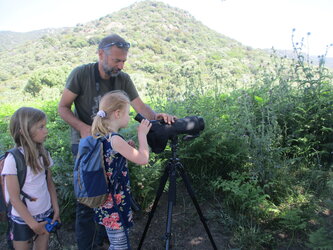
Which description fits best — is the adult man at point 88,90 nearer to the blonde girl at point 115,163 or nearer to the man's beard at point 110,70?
the man's beard at point 110,70

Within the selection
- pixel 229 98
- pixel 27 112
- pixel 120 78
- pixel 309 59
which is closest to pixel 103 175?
pixel 27 112

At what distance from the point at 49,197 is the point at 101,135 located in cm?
76

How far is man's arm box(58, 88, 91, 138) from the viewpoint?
2.42m

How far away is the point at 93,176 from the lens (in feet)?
6.31

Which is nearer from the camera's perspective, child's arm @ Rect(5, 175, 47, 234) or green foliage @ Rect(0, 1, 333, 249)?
child's arm @ Rect(5, 175, 47, 234)

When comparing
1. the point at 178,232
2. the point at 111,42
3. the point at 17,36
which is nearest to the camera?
the point at 111,42

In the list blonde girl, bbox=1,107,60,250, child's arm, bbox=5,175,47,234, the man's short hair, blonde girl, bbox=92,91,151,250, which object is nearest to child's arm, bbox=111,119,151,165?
blonde girl, bbox=92,91,151,250

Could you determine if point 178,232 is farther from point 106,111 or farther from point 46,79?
point 46,79

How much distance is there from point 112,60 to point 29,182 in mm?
1270

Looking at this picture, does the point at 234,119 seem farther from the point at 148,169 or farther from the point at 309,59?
the point at 309,59

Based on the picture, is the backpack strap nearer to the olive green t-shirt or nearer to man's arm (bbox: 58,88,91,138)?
man's arm (bbox: 58,88,91,138)

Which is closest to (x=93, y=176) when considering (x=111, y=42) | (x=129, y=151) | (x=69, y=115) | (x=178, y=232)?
(x=129, y=151)

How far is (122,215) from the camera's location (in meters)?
2.07

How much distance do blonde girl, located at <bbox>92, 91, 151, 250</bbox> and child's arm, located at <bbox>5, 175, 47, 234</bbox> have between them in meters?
0.46
